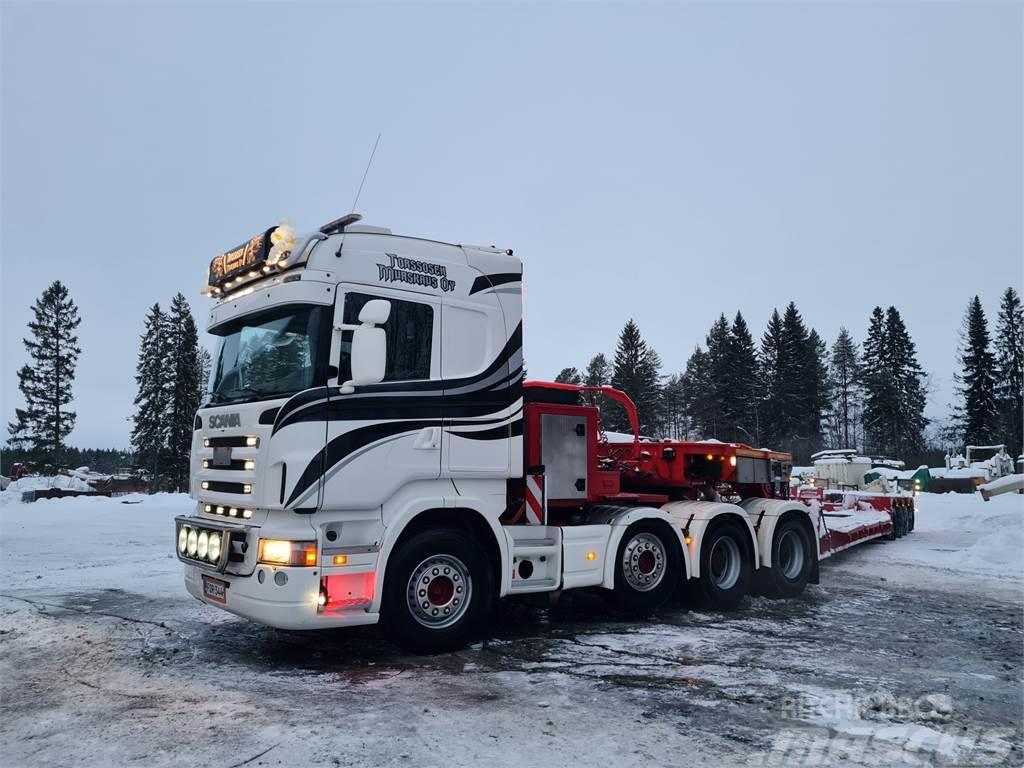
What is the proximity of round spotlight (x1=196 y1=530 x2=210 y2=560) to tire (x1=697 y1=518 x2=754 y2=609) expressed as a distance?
5.49m

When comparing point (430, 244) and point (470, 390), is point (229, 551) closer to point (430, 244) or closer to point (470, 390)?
point (470, 390)

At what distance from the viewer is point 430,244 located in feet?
23.1

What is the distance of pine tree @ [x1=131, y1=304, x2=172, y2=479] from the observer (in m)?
52.1

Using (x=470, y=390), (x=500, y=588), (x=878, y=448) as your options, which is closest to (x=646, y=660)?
(x=500, y=588)

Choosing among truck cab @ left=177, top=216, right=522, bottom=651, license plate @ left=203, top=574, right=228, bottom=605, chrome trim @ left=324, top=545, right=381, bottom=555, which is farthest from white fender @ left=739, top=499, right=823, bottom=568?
license plate @ left=203, top=574, right=228, bottom=605

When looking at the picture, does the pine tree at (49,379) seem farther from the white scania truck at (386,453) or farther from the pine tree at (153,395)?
the white scania truck at (386,453)

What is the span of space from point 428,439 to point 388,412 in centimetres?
→ 45

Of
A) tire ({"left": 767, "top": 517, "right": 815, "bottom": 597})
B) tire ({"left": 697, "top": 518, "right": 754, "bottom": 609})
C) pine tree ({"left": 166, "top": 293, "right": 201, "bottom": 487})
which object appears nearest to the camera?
tire ({"left": 697, "top": 518, "right": 754, "bottom": 609})

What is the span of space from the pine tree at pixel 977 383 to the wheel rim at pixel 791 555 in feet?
206

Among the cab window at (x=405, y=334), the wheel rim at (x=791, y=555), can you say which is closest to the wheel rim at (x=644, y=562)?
the wheel rim at (x=791, y=555)

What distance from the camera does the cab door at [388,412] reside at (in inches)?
237

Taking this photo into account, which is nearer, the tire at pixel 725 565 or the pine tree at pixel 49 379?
the tire at pixel 725 565

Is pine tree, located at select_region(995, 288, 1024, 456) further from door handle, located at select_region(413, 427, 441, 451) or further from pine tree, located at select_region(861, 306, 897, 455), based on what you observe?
door handle, located at select_region(413, 427, 441, 451)

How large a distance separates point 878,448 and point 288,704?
73.8 meters
